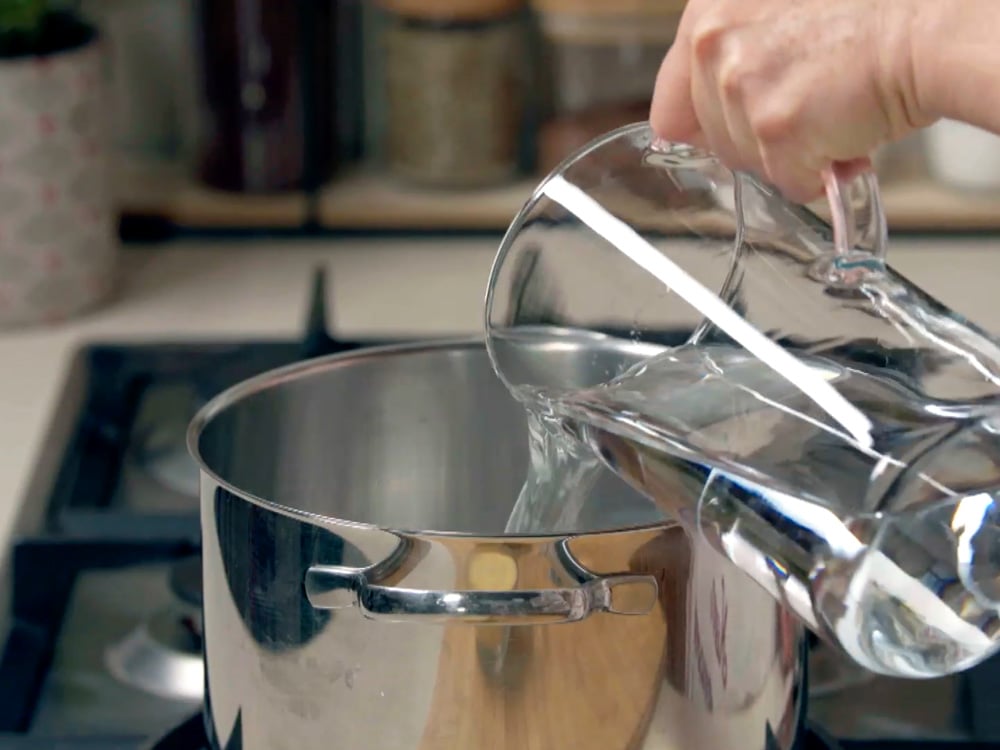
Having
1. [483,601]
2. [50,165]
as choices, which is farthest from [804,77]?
[50,165]

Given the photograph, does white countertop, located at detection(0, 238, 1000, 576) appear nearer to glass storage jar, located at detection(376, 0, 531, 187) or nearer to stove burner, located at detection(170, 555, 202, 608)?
glass storage jar, located at detection(376, 0, 531, 187)

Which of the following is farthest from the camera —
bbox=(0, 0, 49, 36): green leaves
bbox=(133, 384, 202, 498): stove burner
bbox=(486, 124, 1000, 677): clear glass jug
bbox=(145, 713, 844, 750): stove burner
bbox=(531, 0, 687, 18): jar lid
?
bbox=(531, 0, 687, 18): jar lid

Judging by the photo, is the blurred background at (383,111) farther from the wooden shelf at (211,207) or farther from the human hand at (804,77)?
the human hand at (804,77)

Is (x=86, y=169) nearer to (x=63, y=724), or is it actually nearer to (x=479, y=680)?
(x=63, y=724)

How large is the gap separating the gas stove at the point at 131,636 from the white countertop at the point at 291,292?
8 cm

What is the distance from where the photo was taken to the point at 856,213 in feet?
1.48

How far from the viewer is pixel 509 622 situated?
0.44m

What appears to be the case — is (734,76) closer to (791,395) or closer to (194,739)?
(791,395)

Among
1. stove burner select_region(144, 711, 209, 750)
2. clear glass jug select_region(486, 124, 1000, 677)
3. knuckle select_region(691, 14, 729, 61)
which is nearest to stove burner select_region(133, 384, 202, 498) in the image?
stove burner select_region(144, 711, 209, 750)

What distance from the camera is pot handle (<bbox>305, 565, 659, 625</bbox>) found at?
0.44m

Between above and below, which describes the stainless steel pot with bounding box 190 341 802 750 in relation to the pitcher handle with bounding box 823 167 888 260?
below

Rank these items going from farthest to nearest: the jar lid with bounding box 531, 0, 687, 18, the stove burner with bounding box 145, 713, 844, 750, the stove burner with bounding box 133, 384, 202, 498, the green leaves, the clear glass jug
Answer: the jar lid with bounding box 531, 0, 687, 18
the green leaves
the stove burner with bounding box 133, 384, 202, 498
the stove burner with bounding box 145, 713, 844, 750
the clear glass jug

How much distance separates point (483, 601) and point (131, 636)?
0.99 feet

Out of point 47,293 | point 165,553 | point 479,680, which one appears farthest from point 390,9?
point 479,680
